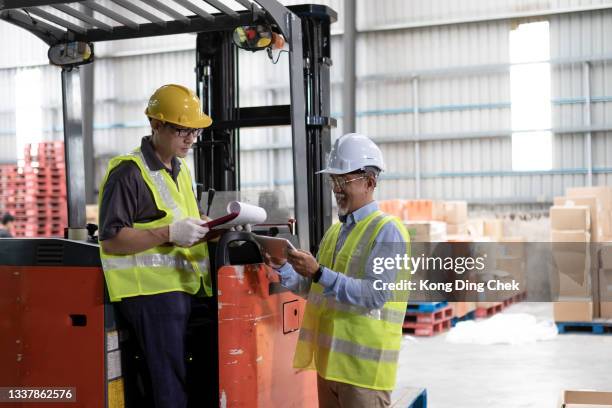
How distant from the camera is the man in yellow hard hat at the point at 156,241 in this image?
9.23 ft

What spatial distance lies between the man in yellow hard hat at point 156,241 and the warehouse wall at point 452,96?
11299mm

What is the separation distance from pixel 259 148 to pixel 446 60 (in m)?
3.86

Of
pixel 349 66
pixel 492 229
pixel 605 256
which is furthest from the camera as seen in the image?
pixel 349 66

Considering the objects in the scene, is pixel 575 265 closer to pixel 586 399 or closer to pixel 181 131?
pixel 586 399

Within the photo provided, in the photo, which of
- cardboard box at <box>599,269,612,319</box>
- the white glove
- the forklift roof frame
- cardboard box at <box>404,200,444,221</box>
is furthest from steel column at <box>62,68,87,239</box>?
cardboard box at <box>404,200,444,221</box>

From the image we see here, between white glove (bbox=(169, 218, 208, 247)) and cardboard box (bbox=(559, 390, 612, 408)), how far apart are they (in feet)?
7.68

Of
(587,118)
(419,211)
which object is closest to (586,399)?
(419,211)

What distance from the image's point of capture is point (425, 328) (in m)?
9.16

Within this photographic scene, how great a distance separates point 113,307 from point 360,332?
943 mm

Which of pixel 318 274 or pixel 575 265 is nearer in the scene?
pixel 318 274

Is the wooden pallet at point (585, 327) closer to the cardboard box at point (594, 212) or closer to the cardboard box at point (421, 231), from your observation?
the cardboard box at point (594, 212)

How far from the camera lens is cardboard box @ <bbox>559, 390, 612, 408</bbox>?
13.7 ft

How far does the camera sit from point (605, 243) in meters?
9.09

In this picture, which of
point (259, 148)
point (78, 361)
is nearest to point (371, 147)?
point (78, 361)
